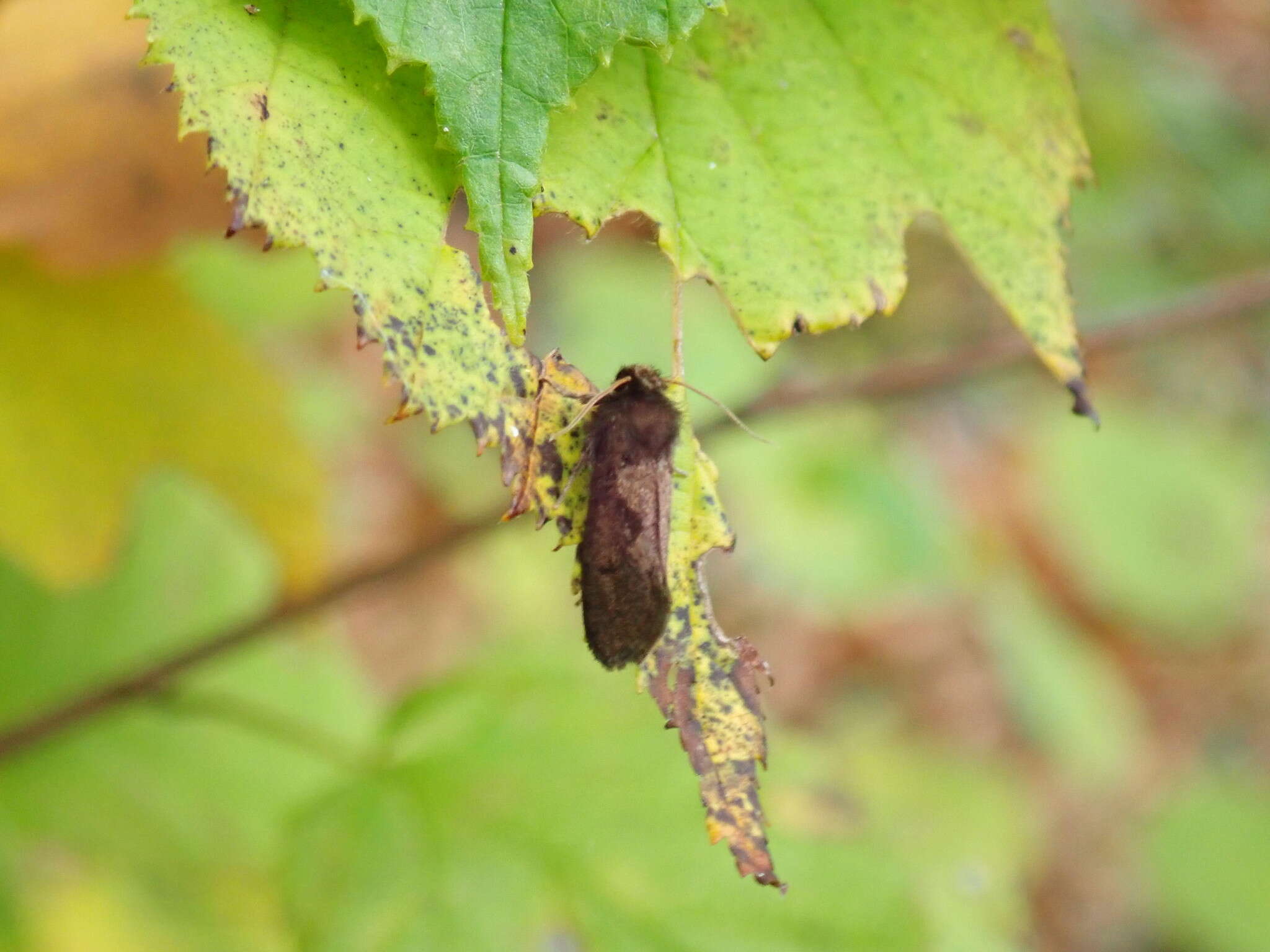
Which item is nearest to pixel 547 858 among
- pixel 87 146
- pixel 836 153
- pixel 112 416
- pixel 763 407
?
pixel 763 407

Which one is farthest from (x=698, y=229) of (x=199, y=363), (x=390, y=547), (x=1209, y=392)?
(x=1209, y=392)

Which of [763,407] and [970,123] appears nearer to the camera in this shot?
[970,123]

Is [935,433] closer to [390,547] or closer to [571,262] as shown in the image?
[571,262]

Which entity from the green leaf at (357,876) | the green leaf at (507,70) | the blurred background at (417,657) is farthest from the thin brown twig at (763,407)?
the green leaf at (507,70)

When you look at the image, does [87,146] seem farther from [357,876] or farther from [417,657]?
[417,657]

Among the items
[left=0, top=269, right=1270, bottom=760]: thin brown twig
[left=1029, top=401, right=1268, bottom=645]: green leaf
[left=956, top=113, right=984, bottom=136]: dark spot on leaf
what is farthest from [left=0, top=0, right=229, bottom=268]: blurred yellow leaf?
[left=1029, top=401, right=1268, bottom=645]: green leaf
